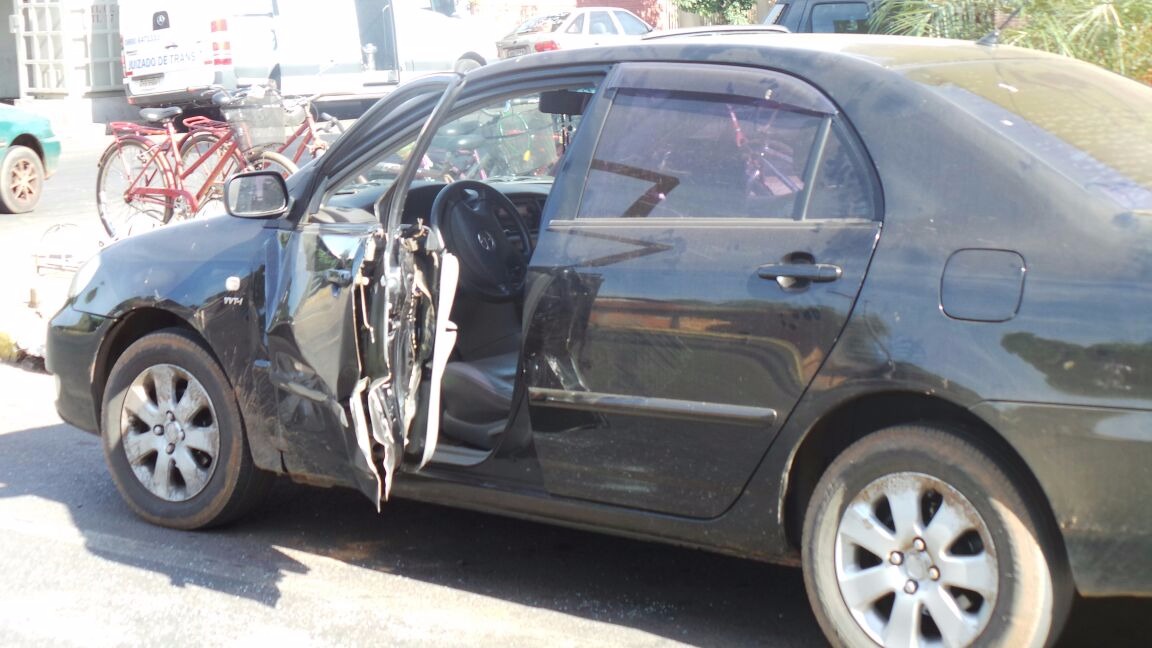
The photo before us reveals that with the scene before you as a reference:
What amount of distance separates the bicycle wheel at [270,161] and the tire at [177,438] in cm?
579

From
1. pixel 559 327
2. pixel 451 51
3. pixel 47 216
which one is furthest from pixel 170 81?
pixel 559 327

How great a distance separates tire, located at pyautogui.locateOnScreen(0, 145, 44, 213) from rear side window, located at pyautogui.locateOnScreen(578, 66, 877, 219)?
1140cm

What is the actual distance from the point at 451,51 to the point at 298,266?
15062mm

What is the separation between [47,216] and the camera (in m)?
14.2

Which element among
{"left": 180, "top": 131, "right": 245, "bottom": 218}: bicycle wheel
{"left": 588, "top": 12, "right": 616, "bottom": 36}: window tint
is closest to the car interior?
{"left": 180, "top": 131, "right": 245, "bottom": 218}: bicycle wheel

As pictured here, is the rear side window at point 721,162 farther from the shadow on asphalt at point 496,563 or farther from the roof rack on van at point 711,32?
the shadow on asphalt at point 496,563

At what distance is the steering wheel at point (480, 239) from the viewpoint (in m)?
5.03

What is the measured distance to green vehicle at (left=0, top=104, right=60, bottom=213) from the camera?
14.1 m

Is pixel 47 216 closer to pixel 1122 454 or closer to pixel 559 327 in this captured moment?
pixel 559 327

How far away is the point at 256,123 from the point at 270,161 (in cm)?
48

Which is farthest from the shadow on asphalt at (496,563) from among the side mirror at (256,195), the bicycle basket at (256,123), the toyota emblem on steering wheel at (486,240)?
the bicycle basket at (256,123)

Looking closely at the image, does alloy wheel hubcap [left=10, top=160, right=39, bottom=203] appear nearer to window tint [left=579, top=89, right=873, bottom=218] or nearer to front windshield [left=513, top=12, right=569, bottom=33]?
window tint [left=579, top=89, right=873, bottom=218]

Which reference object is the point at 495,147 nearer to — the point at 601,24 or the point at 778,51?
the point at 778,51

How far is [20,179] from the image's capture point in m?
14.2
